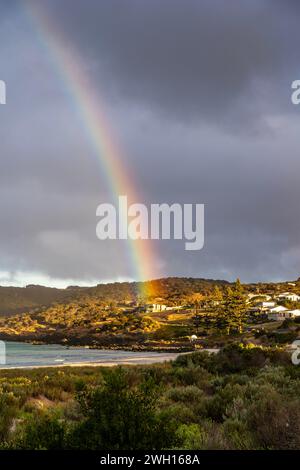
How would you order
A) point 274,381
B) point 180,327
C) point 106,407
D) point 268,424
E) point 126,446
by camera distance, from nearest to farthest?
1. point 126,446
2. point 106,407
3. point 268,424
4. point 274,381
5. point 180,327

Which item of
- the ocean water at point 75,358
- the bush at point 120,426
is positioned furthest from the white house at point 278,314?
the bush at point 120,426

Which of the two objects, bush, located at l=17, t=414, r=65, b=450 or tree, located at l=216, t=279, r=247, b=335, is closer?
bush, located at l=17, t=414, r=65, b=450

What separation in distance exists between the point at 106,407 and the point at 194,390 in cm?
828

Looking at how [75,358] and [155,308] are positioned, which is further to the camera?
[155,308]

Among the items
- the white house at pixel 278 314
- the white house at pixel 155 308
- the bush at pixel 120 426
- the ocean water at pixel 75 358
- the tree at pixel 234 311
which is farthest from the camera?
the white house at pixel 155 308

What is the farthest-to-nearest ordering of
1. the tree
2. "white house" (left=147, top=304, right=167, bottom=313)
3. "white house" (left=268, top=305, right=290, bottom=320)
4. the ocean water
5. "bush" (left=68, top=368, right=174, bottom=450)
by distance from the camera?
"white house" (left=147, top=304, right=167, bottom=313)
"white house" (left=268, top=305, right=290, bottom=320)
the tree
the ocean water
"bush" (left=68, top=368, right=174, bottom=450)

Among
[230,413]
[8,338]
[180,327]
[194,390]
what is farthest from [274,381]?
[8,338]

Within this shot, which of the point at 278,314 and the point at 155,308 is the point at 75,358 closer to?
the point at 278,314

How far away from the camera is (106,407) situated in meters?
7.90

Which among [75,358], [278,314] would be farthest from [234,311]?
[75,358]

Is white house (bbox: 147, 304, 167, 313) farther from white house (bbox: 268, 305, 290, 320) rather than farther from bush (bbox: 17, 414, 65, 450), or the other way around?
bush (bbox: 17, 414, 65, 450)

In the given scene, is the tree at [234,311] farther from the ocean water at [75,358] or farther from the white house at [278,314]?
the ocean water at [75,358]

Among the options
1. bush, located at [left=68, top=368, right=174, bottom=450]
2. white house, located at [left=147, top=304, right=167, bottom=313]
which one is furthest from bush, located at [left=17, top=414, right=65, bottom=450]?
white house, located at [left=147, top=304, right=167, bottom=313]
